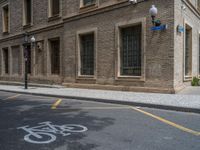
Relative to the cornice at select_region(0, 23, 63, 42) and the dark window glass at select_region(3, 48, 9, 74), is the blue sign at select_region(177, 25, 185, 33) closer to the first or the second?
the cornice at select_region(0, 23, 63, 42)

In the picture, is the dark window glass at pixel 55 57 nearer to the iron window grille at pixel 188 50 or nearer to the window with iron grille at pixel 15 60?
the window with iron grille at pixel 15 60

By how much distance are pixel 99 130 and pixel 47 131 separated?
48.7 inches

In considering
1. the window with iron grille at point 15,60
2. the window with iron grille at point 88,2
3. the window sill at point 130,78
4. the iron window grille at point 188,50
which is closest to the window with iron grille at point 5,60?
the window with iron grille at point 15,60

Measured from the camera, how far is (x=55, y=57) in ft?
64.5

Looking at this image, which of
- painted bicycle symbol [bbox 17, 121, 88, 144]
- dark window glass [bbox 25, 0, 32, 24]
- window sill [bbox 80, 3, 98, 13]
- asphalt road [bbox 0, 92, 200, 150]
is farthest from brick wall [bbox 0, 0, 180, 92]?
painted bicycle symbol [bbox 17, 121, 88, 144]

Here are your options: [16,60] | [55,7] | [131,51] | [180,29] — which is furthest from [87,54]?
[16,60]

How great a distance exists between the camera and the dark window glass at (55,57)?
63.5 feet

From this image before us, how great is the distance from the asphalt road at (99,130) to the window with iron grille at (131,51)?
587 centimetres

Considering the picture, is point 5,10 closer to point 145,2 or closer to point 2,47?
point 2,47

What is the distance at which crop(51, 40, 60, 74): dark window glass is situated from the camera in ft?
63.5

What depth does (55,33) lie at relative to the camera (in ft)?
63.3

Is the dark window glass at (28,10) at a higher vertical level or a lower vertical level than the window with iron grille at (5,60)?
higher

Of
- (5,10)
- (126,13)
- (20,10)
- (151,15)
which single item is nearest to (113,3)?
(126,13)

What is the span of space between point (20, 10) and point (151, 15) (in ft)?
52.2
